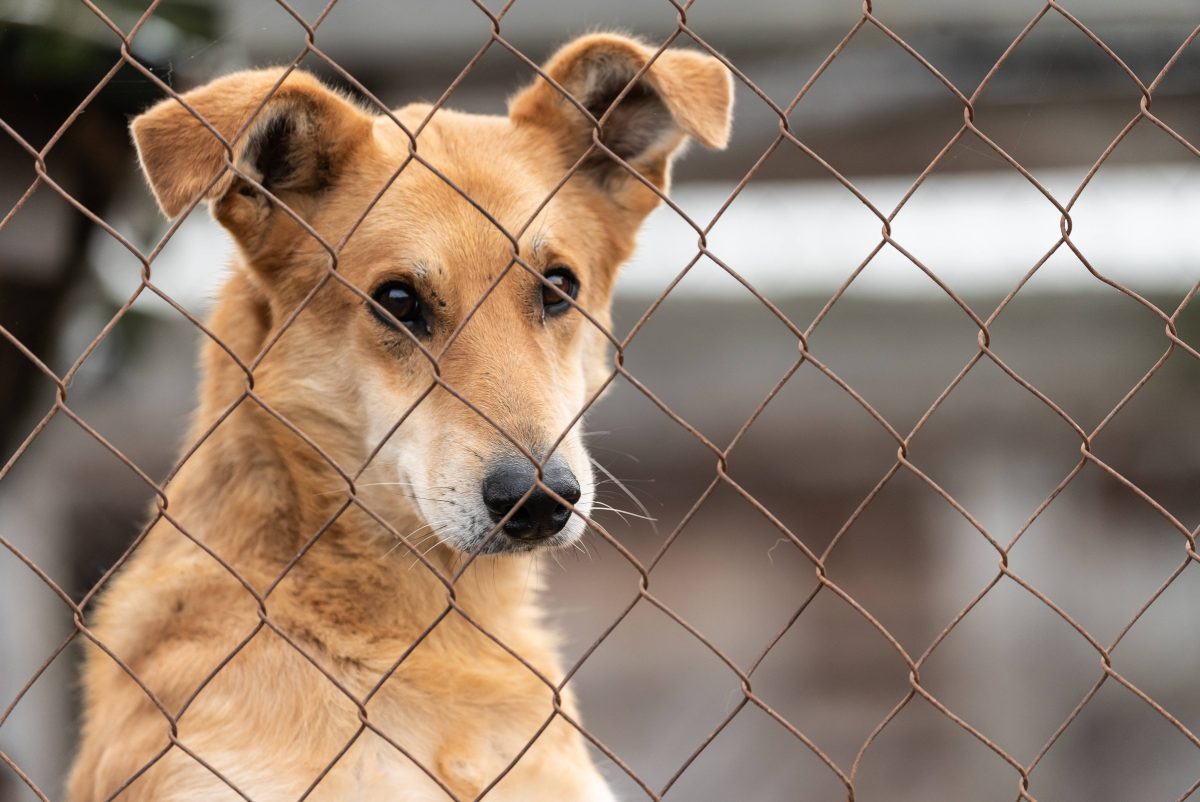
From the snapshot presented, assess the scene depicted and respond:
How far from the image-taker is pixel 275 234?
3010mm

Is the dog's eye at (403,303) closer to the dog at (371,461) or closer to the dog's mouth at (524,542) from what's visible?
the dog at (371,461)

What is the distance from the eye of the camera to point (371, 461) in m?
2.58

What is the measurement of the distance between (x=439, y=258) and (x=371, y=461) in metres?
0.57

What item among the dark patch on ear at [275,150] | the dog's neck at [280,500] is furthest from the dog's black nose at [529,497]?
the dark patch on ear at [275,150]

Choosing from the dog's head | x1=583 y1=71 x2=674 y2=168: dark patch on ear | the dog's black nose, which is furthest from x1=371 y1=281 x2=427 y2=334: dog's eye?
x1=583 y1=71 x2=674 y2=168: dark patch on ear

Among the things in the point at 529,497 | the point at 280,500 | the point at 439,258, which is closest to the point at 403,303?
the point at 439,258

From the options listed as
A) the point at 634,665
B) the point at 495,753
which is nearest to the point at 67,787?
the point at 495,753

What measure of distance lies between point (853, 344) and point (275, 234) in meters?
7.33

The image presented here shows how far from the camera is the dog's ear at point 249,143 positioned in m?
2.54

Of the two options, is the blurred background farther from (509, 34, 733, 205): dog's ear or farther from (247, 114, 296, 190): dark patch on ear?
(247, 114, 296, 190): dark patch on ear

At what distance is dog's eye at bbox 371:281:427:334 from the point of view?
294 centimetres

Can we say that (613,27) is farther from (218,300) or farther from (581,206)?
(218,300)

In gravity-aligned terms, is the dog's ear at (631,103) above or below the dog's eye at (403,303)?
above

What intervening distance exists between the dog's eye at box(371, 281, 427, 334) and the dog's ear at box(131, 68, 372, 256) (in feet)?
1.11
